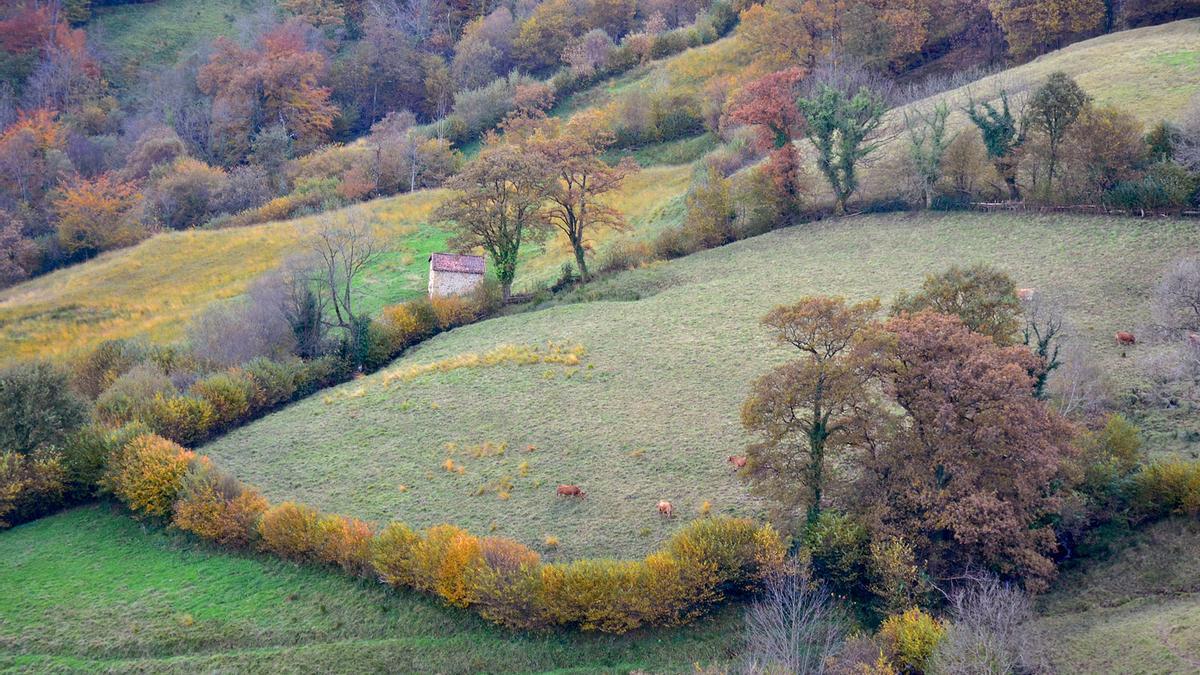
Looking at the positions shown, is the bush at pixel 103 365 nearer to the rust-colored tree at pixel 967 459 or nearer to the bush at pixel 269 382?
the bush at pixel 269 382

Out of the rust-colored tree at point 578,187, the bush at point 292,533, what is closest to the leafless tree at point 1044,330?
the bush at point 292,533

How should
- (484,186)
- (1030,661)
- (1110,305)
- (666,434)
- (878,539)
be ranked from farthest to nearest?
(484,186) < (1110,305) < (666,434) < (878,539) < (1030,661)

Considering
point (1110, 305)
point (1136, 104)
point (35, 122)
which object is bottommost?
point (1110, 305)

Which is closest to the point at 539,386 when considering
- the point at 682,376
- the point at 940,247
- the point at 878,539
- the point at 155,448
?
the point at 682,376

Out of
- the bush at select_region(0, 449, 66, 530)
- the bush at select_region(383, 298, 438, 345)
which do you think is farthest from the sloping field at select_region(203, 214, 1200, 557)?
the bush at select_region(0, 449, 66, 530)

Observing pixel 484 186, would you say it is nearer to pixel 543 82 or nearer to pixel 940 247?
pixel 940 247

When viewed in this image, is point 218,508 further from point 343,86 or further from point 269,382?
point 343,86

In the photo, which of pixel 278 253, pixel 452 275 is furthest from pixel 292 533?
pixel 278 253

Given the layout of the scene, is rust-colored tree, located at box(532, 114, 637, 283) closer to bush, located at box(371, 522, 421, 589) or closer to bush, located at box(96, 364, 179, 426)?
bush, located at box(96, 364, 179, 426)

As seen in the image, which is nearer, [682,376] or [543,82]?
[682,376]
